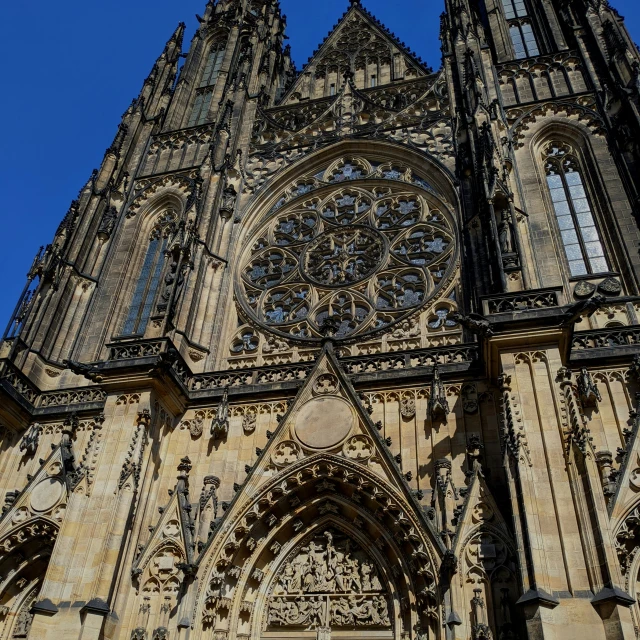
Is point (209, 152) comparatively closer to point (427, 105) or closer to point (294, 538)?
point (427, 105)

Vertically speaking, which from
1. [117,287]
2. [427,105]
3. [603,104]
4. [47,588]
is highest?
[427,105]

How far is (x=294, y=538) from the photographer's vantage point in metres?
11.1

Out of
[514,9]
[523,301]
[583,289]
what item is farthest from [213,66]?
[523,301]

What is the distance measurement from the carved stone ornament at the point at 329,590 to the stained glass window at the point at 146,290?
22.4 feet

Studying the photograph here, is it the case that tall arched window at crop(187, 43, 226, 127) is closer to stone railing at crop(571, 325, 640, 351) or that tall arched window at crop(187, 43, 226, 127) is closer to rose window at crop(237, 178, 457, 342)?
rose window at crop(237, 178, 457, 342)

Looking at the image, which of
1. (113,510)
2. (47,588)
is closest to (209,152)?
(113,510)

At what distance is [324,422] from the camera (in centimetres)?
1153

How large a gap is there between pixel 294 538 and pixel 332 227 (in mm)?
7601

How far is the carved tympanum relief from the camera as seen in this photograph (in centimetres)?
1400

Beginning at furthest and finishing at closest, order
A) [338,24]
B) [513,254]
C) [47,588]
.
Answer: [338,24], [513,254], [47,588]

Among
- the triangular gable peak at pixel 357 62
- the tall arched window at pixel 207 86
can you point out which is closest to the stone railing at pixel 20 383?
the tall arched window at pixel 207 86

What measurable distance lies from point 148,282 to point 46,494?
620 cm

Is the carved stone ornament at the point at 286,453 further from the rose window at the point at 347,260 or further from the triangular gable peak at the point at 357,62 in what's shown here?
the triangular gable peak at the point at 357,62

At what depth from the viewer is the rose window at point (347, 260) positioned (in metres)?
14.0
